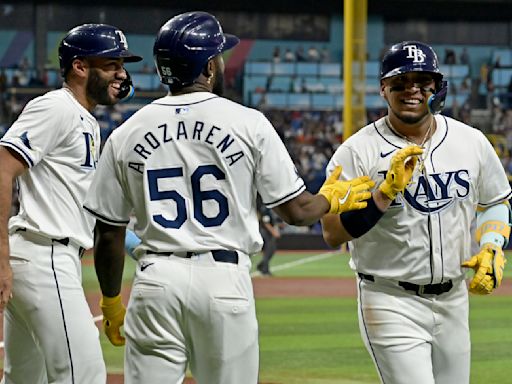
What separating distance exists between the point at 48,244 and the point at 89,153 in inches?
19.7

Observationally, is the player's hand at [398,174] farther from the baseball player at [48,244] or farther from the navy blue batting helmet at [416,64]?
the baseball player at [48,244]

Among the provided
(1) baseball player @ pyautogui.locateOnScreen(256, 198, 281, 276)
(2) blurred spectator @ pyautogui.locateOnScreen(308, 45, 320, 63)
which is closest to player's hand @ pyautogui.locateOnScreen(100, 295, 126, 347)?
(1) baseball player @ pyautogui.locateOnScreen(256, 198, 281, 276)

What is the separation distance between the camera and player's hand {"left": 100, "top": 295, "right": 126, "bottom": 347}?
458 cm

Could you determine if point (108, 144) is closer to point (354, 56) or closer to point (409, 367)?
point (409, 367)

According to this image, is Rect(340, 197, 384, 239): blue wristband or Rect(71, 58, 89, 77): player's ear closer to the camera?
Rect(340, 197, 384, 239): blue wristband

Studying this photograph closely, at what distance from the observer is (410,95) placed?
4879mm

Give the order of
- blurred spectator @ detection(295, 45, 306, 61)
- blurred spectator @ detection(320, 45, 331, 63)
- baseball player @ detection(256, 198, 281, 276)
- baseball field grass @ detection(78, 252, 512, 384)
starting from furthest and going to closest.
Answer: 1. blurred spectator @ detection(320, 45, 331, 63)
2. blurred spectator @ detection(295, 45, 306, 61)
3. baseball player @ detection(256, 198, 281, 276)
4. baseball field grass @ detection(78, 252, 512, 384)

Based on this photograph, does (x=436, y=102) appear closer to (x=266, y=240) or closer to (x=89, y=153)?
(x=89, y=153)

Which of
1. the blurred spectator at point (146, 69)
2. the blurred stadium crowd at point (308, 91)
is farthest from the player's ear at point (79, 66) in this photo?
the blurred spectator at point (146, 69)

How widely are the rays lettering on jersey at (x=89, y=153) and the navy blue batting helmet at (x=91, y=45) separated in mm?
449

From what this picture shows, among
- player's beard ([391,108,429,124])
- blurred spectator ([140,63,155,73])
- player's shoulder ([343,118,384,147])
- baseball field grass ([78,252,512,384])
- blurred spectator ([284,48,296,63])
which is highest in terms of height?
player's beard ([391,108,429,124])

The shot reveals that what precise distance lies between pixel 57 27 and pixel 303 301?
2317cm

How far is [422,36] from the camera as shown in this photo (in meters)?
37.7

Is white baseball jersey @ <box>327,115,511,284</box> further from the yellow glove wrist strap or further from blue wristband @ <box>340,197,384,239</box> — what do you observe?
the yellow glove wrist strap
